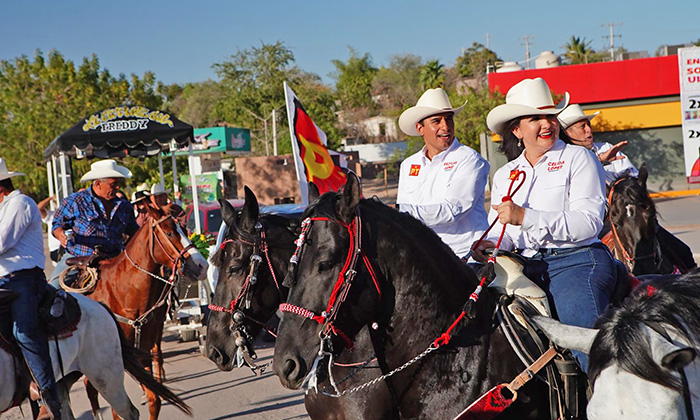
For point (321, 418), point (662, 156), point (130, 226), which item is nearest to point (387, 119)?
point (662, 156)

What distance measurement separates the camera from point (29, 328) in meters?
5.46

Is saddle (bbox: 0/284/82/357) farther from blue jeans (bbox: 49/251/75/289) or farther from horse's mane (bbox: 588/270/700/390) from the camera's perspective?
horse's mane (bbox: 588/270/700/390)

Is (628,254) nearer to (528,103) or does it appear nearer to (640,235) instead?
(640,235)

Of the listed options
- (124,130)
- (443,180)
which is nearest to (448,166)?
(443,180)

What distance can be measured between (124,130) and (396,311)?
1045 cm

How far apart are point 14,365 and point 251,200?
7.85ft

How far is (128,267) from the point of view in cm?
737

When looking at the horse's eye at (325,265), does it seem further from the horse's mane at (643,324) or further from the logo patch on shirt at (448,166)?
the logo patch on shirt at (448,166)

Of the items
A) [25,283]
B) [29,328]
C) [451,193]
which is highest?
[451,193]

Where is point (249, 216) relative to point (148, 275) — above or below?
above

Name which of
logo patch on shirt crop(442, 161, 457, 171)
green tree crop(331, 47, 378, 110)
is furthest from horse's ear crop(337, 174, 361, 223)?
green tree crop(331, 47, 378, 110)

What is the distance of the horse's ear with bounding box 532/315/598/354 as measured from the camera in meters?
2.78

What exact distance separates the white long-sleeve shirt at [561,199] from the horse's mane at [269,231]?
6.52ft

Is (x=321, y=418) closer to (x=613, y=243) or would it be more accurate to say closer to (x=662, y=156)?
(x=613, y=243)
